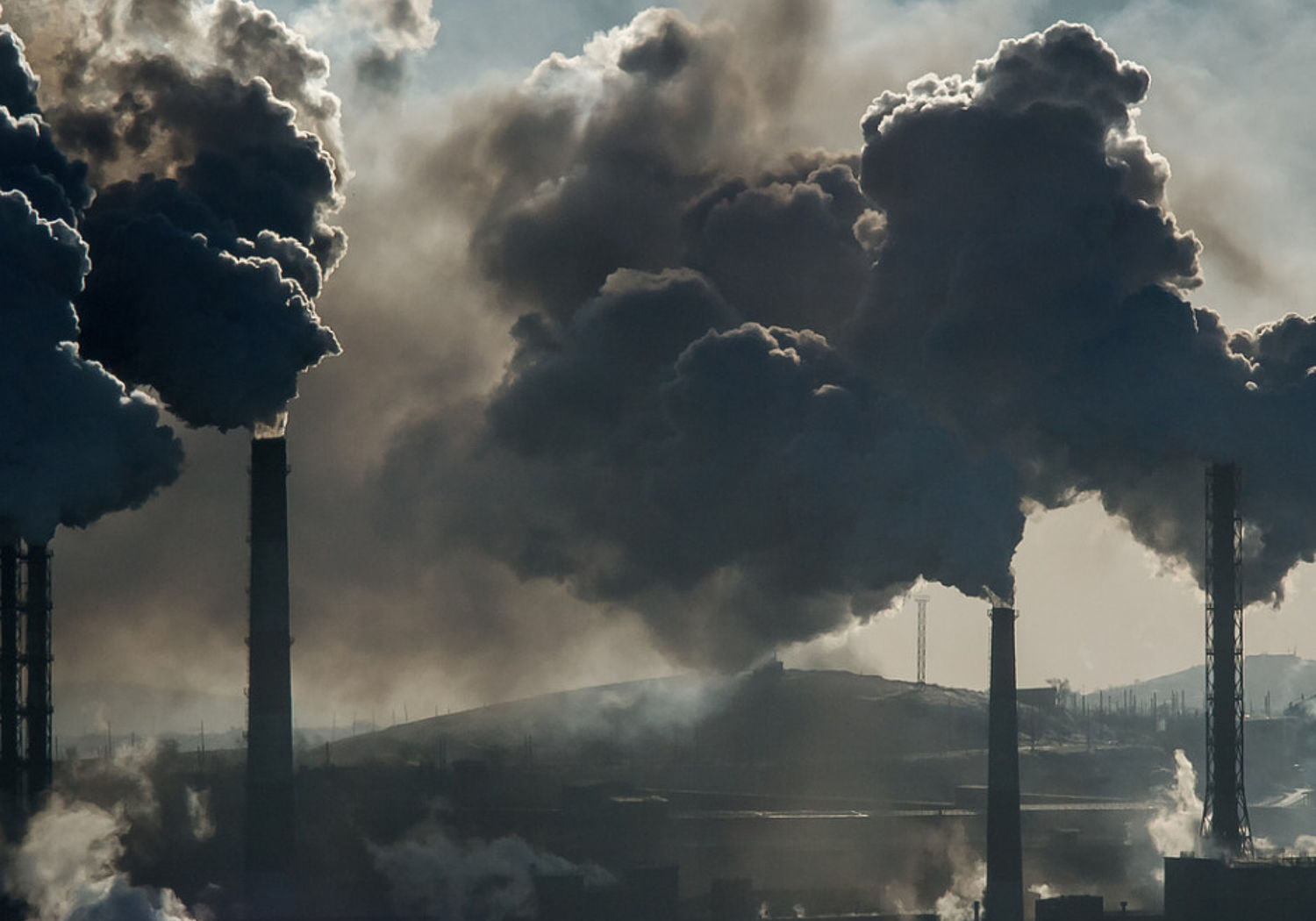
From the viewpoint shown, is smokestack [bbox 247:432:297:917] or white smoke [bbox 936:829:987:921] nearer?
smokestack [bbox 247:432:297:917]

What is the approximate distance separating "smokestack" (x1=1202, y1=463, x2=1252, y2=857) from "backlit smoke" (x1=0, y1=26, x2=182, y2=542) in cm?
5771

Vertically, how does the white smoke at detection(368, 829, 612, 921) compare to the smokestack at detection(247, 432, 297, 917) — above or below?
below

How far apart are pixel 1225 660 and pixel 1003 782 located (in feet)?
47.6

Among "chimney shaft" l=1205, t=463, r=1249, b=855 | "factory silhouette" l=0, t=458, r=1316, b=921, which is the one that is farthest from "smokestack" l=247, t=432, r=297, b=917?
"chimney shaft" l=1205, t=463, r=1249, b=855

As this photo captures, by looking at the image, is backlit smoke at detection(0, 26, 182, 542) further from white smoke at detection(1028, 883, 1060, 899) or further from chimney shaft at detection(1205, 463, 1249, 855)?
white smoke at detection(1028, 883, 1060, 899)

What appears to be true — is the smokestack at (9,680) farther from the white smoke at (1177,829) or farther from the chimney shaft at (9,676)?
the white smoke at (1177,829)

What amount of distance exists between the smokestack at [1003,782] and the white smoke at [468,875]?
20.6 m

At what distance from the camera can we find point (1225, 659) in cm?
11388

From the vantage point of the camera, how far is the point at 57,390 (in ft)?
235

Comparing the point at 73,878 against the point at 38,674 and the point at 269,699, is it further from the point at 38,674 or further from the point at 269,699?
the point at 38,674

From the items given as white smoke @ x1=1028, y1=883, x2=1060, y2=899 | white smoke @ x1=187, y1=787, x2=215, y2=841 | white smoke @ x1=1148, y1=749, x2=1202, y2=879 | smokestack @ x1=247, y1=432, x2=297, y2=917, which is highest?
smokestack @ x1=247, y1=432, x2=297, y2=917

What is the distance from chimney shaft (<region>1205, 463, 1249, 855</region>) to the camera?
109875 mm

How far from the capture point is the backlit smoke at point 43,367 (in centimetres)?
7062

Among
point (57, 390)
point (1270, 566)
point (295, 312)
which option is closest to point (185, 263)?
point (295, 312)
